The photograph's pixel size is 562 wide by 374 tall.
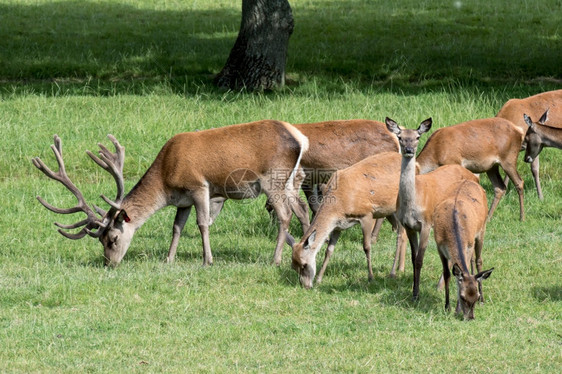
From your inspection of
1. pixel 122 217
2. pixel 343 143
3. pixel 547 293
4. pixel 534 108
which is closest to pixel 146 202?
pixel 122 217

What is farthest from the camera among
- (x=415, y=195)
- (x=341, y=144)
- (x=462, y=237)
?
(x=341, y=144)

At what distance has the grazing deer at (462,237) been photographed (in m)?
7.52

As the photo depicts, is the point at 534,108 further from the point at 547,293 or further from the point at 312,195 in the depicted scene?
the point at 547,293

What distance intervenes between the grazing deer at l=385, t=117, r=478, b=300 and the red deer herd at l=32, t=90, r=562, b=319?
0.01 metres

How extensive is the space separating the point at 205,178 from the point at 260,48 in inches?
320

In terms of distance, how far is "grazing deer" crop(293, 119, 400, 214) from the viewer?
10.8 meters

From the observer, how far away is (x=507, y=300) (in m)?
8.27

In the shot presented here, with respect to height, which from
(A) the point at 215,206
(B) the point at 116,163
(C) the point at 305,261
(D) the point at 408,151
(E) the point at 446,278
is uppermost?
(D) the point at 408,151

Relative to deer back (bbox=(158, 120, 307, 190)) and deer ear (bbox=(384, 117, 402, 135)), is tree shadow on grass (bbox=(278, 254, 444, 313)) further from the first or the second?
deer ear (bbox=(384, 117, 402, 135))

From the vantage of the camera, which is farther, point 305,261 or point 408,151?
point 305,261

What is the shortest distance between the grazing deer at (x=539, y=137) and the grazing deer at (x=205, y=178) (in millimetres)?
3440

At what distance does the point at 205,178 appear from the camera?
10070mm

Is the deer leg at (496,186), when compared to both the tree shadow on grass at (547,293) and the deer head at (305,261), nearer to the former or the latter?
the tree shadow on grass at (547,293)

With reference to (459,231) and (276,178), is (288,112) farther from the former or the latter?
(459,231)
